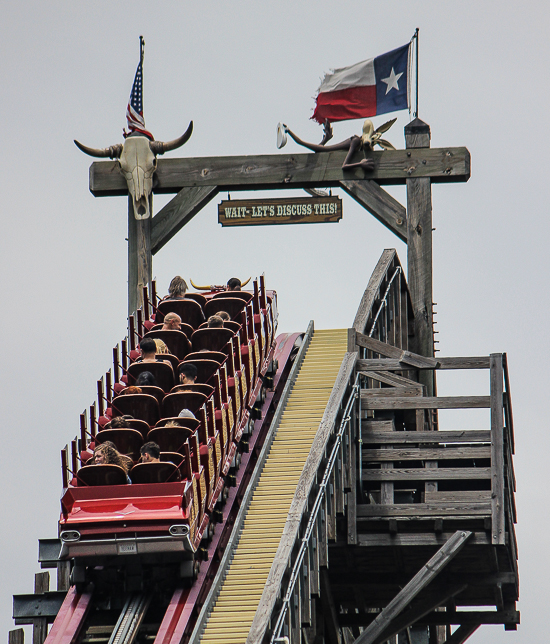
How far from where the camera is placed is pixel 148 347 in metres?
16.5

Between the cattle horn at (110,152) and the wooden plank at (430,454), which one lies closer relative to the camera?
the wooden plank at (430,454)

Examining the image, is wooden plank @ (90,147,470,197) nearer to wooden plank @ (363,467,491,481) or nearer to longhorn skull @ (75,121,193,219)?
longhorn skull @ (75,121,193,219)

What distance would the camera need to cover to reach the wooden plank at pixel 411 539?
1548 centimetres

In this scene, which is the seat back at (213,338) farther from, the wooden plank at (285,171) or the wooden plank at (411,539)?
the wooden plank at (285,171)

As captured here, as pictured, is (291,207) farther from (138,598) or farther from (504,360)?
(138,598)

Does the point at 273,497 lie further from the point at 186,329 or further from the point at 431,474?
the point at 186,329

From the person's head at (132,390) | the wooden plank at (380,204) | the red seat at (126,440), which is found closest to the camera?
the red seat at (126,440)

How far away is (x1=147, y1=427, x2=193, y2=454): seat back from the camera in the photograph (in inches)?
575

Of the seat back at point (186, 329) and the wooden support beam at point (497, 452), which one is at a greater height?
the seat back at point (186, 329)

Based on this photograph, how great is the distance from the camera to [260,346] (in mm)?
17922

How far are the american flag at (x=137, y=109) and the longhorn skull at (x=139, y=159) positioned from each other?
0.16 m

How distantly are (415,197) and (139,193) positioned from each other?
145 inches

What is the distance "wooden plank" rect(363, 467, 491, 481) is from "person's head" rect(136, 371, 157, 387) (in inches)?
93.8

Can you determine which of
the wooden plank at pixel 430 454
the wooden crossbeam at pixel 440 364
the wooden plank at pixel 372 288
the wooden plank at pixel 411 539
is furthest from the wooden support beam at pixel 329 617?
the wooden plank at pixel 372 288
